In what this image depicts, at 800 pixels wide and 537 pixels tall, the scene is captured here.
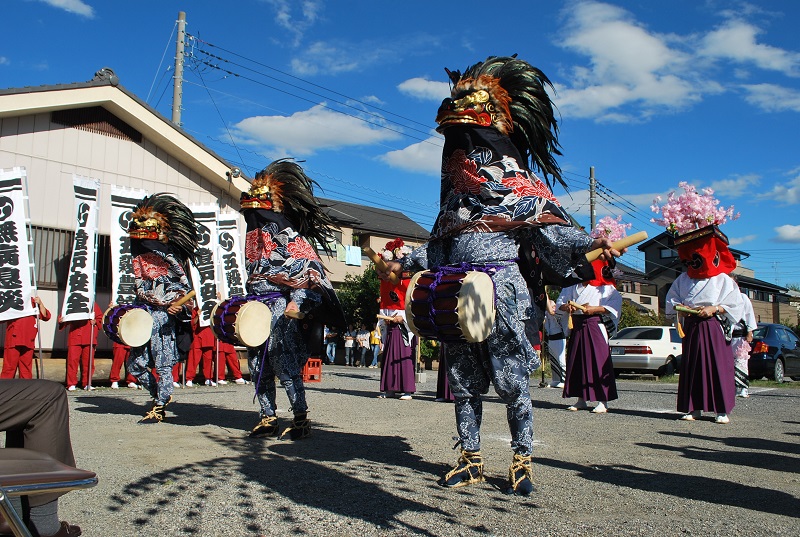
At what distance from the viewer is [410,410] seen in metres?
8.79

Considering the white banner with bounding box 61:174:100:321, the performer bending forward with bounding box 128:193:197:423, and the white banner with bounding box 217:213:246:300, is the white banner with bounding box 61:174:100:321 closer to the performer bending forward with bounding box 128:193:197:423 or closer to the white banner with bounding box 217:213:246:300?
the white banner with bounding box 217:213:246:300

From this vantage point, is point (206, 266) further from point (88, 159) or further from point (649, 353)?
point (649, 353)

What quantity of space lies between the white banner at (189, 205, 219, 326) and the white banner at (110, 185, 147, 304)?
Answer: 1.39 m

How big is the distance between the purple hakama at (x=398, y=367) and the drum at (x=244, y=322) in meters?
4.70

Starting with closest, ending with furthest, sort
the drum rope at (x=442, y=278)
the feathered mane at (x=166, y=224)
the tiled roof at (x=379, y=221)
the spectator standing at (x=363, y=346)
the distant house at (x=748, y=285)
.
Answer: the drum rope at (x=442, y=278) → the feathered mane at (x=166, y=224) → the spectator standing at (x=363, y=346) → the tiled roof at (x=379, y=221) → the distant house at (x=748, y=285)

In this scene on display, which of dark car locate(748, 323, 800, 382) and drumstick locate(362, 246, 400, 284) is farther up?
drumstick locate(362, 246, 400, 284)

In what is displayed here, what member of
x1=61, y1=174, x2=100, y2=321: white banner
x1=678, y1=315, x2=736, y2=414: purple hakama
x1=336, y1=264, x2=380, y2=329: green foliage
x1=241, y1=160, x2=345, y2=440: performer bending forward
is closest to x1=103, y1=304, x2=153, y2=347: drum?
x1=241, y1=160, x2=345, y2=440: performer bending forward

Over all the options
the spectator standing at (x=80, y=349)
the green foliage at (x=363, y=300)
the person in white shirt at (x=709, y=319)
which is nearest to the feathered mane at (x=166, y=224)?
the spectator standing at (x=80, y=349)

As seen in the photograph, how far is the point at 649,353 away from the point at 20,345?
14.9m

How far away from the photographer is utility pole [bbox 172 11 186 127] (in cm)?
1902

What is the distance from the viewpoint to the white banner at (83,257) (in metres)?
11.4

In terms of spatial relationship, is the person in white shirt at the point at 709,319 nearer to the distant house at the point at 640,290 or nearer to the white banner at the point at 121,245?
the white banner at the point at 121,245

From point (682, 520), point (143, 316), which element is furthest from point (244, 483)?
point (143, 316)

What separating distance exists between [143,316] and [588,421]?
16.9ft
